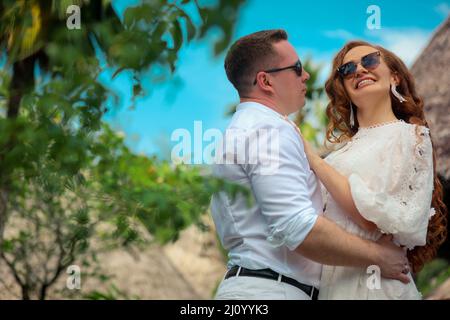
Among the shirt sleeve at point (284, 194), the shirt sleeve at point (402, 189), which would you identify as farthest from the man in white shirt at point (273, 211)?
the shirt sleeve at point (402, 189)

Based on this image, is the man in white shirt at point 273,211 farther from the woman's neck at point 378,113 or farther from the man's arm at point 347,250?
the woman's neck at point 378,113

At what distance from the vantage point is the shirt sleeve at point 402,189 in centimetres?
270

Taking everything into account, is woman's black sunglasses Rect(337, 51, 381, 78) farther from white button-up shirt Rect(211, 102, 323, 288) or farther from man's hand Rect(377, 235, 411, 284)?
man's hand Rect(377, 235, 411, 284)

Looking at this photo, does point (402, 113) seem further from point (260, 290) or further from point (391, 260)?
point (260, 290)

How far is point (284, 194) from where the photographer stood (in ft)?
8.17

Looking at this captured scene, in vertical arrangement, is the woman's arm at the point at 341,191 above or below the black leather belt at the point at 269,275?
above

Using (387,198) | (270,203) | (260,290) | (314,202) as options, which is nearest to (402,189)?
(387,198)

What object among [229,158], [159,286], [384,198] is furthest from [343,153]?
[159,286]

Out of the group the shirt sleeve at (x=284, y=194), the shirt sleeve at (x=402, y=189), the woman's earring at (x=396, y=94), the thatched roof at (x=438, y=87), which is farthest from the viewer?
the thatched roof at (x=438, y=87)

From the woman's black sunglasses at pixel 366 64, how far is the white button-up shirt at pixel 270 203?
2.43 ft

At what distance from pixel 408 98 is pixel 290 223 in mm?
1319

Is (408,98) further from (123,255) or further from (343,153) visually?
(123,255)

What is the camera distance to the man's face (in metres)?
2.91

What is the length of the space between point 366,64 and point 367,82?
10 cm
